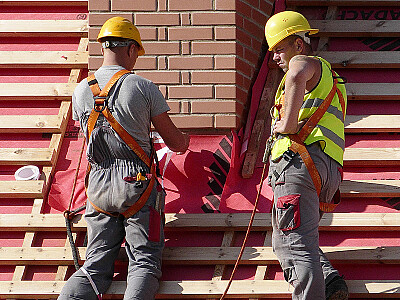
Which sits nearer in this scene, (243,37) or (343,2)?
(243,37)

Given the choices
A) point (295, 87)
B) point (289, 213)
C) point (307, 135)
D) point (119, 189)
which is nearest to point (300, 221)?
point (289, 213)

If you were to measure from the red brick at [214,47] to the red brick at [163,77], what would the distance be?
0.83 ft

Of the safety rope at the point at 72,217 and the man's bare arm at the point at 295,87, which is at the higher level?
the man's bare arm at the point at 295,87

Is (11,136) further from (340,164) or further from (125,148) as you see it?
(340,164)

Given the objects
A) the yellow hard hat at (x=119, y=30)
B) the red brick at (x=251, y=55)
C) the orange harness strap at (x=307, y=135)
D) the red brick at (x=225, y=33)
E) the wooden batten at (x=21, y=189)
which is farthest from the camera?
the red brick at (x=251, y=55)

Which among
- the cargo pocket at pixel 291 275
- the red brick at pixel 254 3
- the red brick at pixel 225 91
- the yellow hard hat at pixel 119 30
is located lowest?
the cargo pocket at pixel 291 275

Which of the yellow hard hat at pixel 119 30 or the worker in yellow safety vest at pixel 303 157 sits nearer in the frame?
the worker in yellow safety vest at pixel 303 157

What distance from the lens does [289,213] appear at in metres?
4.57

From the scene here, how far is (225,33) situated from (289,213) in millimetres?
1976

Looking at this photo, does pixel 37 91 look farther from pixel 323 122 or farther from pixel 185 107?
pixel 323 122

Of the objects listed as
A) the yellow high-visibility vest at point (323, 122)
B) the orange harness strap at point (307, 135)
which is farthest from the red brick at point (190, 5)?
the orange harness strap at point (307, 135)

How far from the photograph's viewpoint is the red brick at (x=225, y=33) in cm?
599

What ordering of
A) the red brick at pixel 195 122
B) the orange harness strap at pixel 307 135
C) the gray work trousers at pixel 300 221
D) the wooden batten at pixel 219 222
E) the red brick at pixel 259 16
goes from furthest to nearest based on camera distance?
the red brick at pixel 259 16 → the red brick at pixel 195 122 → the wooden batten at pixel 219 222 → the orange harness strap at pixel 307 135 → the gray work trousers at pixel 300 221

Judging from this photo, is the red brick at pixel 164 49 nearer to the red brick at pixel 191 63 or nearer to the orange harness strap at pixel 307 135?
the red brick at pixel 191 63
